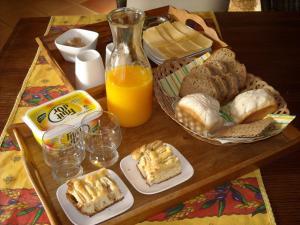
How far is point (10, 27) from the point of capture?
2.86 meters

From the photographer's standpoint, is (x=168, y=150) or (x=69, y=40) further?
(x=69, y=40)

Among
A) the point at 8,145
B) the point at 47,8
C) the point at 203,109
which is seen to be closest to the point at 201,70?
the point at 203,109

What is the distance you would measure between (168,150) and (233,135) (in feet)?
0.52

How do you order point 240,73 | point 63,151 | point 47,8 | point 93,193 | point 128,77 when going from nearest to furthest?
point 93,193 < point 63,151 < point 128,77 < point 240,73 < point 47,8

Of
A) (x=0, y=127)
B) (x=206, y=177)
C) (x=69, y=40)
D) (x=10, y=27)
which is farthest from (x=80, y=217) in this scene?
(x=10, y=27)

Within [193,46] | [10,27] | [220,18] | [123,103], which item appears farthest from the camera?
[10,27]

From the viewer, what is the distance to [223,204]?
812 mm

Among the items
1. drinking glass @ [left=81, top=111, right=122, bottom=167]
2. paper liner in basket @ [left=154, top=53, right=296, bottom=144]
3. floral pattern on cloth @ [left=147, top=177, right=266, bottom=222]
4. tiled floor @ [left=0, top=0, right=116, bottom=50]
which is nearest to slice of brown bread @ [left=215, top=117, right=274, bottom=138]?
paper liner in basket @ [left=154, top=53, right=296, bottom=144]

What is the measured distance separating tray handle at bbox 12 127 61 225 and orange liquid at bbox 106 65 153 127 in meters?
0.24

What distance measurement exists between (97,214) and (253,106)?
46 cm

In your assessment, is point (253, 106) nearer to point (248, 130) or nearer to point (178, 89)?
point (248, 130)

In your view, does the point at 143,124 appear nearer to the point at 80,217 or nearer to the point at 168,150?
the point at 168,150

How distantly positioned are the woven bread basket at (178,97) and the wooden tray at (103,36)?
0.22 m

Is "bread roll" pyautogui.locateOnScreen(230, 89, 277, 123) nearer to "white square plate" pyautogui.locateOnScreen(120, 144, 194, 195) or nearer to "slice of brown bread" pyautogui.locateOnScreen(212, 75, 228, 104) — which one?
"slice of brown bread" pyautogui.locateOnScreen(212, 75, 228, 104)
